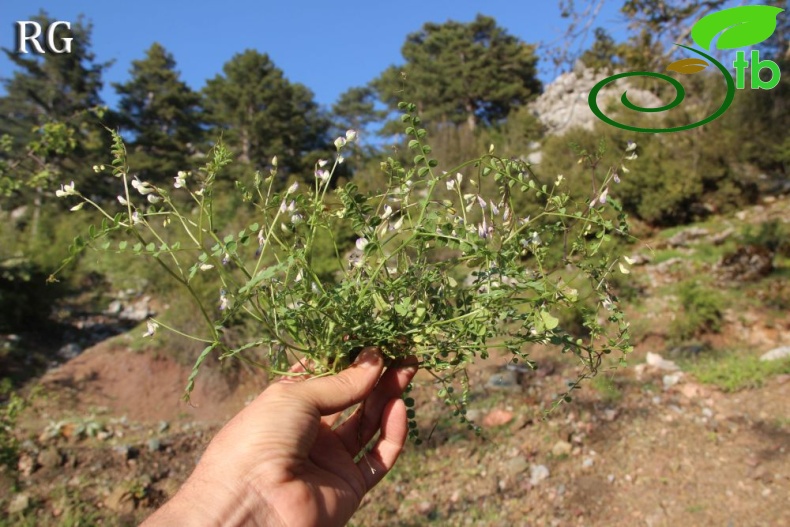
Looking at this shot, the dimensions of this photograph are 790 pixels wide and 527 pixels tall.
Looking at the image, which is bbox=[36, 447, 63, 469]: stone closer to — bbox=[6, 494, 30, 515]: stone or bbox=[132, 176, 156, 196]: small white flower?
bbox=[6, 494, 30, 515]: stone

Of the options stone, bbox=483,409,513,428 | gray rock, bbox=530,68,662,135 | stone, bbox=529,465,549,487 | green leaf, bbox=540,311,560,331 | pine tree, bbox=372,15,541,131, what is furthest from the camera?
pine tree, bbox=372,15,541,131

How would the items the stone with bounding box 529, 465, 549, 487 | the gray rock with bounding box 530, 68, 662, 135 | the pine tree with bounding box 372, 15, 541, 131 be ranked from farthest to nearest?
the pine tree with bounding box 372, 15, 541, 131
the gray rock with bounding box 530, 68, 662, 135
the stone with bounding box 529, 465, 549, 487

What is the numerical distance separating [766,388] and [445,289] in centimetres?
476

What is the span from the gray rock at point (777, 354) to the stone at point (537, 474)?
2.90 m

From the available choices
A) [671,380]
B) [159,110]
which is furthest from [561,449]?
[159,110]

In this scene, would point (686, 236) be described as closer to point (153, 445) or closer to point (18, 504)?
point (153, 445)

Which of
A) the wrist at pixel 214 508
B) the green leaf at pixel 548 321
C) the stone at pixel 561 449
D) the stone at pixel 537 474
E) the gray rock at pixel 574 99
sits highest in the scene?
the gray rock at pixel 574 99

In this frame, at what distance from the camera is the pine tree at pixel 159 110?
68.6ft

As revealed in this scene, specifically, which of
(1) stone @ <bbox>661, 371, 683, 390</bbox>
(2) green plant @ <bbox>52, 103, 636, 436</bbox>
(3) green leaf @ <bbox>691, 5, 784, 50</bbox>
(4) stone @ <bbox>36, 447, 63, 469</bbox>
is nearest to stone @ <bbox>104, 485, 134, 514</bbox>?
(4) stone @ <bbox>36, 447, 63, 469</bbox>

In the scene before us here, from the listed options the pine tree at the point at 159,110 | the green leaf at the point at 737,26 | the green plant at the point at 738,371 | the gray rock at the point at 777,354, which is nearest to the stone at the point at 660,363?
the green plant at the point at 738,371

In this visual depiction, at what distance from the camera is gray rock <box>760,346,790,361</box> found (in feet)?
18.2

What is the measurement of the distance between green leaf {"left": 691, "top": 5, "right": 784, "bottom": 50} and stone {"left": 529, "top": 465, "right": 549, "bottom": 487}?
3.28 meters

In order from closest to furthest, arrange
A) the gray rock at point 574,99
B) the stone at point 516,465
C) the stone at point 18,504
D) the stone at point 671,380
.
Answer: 1. the stone at point 18,504
2. the stone at point 516,465
3. the stone at point 671,380
4. the gray rock at point 574,99

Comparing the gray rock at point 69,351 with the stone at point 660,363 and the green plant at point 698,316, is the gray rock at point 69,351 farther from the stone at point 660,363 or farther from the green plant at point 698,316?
the green plant at point 698,316
